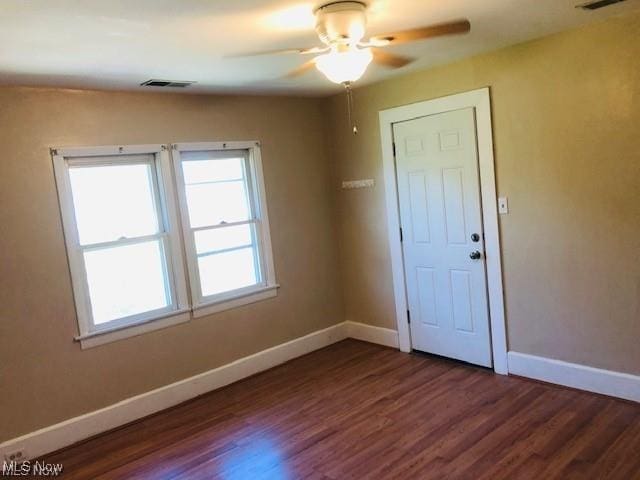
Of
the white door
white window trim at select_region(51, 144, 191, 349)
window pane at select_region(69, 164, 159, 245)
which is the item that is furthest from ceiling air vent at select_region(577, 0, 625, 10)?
window pane at select_region(69, 164, 159, 245)

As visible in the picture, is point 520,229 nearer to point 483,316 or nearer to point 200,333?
point 483,316

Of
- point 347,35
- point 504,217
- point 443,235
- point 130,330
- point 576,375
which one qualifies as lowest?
point 576,375

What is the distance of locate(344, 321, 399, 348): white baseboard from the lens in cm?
468

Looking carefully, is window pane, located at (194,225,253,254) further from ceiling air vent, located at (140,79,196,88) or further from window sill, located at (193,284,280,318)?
ceiling air vent, located at (140,79,196,88)

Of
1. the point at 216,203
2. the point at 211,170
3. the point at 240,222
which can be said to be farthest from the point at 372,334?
the point at 211,170

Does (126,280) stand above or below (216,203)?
below

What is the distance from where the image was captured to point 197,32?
98.7 inches

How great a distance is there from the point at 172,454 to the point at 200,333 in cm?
106

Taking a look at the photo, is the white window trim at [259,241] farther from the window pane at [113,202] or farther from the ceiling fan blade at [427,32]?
the ceiling fan blade at [427,32]

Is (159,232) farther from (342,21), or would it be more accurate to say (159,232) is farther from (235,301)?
(342,21)

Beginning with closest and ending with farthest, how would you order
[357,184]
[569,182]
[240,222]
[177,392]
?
[569,182], [177,392], [240,222], [357,184]

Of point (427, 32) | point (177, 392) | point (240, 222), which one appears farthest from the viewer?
point (240, 222)

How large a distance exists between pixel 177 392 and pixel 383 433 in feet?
5.43

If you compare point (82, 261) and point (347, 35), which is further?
point (82, 261)
